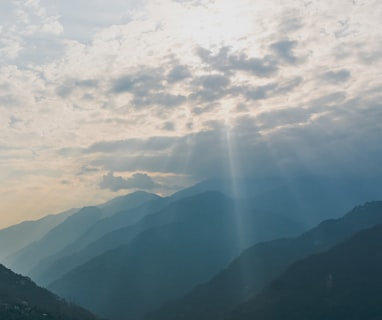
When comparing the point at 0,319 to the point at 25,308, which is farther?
the point at 25,308

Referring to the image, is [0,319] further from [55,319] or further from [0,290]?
[0,290]

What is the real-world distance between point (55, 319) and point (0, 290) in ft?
134

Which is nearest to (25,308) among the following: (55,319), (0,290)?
(55,319)

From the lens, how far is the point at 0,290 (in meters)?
200

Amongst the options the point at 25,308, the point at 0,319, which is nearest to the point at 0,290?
the point at 25,308

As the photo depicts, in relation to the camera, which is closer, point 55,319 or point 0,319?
point 0,319

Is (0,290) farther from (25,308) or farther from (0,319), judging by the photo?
(0,319)

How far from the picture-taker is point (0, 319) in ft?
506

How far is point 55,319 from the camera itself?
572 ft

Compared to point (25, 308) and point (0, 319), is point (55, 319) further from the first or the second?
point (0, 319)

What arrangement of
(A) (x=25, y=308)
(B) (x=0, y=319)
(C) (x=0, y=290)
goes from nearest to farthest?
(B) (x=0, y=319), (A) (x=25, y=308), (C) (x=0, y=290)

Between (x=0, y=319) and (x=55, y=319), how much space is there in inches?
981

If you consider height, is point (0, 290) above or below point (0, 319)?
above

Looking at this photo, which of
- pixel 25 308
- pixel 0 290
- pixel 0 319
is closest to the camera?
pixel 0 319
